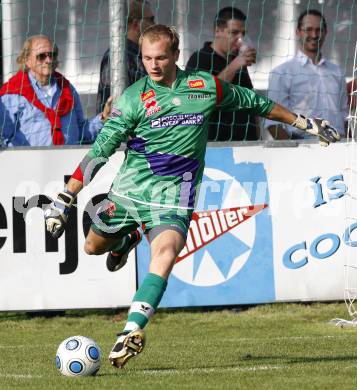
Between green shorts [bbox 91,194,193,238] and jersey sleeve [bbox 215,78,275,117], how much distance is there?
2.76 feet

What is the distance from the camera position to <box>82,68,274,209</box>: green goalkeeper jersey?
25.0ft

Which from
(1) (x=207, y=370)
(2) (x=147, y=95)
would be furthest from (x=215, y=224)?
(1) (x=207, y=370)

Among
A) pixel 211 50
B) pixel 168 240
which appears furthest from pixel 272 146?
pixel 168 240

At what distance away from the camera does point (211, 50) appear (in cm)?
1143

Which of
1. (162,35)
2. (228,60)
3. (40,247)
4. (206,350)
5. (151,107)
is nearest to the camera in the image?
(162,35)

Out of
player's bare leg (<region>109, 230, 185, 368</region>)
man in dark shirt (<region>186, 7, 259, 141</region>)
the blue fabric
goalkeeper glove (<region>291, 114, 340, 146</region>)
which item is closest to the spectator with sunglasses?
the blue fabric

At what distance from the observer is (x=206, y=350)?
864 cm

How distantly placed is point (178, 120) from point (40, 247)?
3495mm

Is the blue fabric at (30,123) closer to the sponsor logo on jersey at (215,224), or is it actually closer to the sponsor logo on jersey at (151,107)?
the sponsor logo on jersey at (215,224)

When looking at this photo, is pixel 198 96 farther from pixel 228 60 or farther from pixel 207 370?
pixel 228 60

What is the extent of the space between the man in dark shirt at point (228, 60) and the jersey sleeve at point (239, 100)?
3.27m

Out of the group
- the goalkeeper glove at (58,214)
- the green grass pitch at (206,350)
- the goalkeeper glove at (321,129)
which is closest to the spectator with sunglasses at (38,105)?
the green grass pitch at (206,350)

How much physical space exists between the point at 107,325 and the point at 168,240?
3323 mm

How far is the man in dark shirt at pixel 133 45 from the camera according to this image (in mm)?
11039
